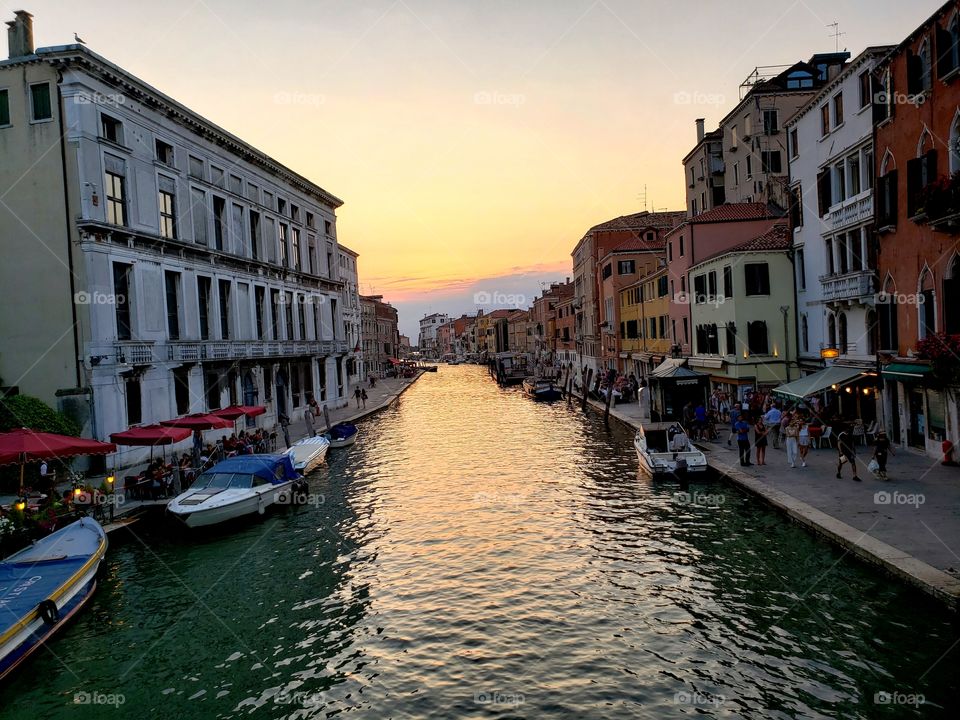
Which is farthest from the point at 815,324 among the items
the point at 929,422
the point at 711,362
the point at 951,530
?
the point at 951,530

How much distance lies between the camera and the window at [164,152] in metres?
30.8

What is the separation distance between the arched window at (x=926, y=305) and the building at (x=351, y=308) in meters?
62.9

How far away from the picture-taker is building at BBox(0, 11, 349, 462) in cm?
2492

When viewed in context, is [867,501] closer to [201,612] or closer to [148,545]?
[201,612]

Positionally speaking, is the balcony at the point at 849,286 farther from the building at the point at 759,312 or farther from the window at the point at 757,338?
the window at the point at 757,338

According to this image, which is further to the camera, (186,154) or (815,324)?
(186,154)

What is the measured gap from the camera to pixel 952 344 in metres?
17.6

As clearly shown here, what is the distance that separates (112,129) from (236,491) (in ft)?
56.3

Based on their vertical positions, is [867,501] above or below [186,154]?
below

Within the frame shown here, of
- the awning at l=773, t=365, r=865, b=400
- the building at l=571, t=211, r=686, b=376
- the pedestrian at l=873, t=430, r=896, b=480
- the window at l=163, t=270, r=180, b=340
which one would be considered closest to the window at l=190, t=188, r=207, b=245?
the window at l=163, t=270, r=180, b=340

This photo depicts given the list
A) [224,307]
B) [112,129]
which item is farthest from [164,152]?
[224,307]

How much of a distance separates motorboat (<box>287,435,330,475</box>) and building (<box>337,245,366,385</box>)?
153ft

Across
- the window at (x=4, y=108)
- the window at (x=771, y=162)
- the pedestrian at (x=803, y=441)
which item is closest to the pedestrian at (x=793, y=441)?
the pedestrian at (x=803, y=441)

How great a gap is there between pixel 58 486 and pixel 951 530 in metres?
25.5
